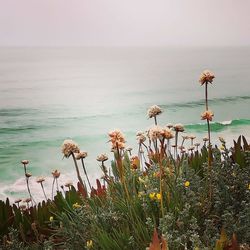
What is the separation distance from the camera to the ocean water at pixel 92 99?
2.26m

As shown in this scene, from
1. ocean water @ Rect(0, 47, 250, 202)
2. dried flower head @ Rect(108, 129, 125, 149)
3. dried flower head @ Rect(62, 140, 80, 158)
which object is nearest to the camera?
dried flower head @ Rect(108, 129, 125, 149)

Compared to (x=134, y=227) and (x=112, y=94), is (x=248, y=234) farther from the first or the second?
(x=112, y=94)

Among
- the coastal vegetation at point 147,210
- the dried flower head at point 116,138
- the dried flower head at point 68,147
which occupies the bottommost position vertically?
the coastal vegetation at point 147,210

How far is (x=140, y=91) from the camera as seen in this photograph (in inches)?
102

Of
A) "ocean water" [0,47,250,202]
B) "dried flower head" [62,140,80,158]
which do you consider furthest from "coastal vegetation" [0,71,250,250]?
"ocean water" [0,47,250,202]

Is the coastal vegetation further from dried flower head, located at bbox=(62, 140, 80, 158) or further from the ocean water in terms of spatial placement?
the ocean water

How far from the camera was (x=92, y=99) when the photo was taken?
2.46 m

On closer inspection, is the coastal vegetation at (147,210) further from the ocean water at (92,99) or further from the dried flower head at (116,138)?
the ocean water at (92,99)

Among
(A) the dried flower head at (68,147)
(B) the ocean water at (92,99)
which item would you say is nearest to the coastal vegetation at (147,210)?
(A) the dried flower head at (68,147)

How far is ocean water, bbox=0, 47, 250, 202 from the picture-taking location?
226 cm

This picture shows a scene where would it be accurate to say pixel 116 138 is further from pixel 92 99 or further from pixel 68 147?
pixel 92 99

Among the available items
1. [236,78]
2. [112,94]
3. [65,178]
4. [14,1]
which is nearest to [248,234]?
[65,178]

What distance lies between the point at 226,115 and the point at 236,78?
309mm

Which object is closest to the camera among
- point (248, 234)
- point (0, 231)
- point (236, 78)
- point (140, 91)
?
point (248, 234)
